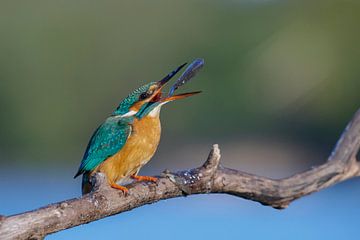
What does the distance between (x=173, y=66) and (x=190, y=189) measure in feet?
21.8

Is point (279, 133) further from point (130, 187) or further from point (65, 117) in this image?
point (130, 187)

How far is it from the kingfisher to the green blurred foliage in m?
5.41

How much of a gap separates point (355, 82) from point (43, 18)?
3257 mm

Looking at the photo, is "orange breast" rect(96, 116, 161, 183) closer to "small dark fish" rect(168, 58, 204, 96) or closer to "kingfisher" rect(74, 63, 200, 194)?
"kingfisher" rect(74, 63, 200, 194)

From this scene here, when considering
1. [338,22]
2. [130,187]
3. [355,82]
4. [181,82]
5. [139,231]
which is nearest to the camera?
[130,187]

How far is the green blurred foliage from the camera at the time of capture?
28.6 feet

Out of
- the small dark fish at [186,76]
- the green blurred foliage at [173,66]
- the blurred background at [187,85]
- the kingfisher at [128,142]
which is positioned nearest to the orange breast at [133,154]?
the kingfisher at [128,142]

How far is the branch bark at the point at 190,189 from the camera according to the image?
2072 mm

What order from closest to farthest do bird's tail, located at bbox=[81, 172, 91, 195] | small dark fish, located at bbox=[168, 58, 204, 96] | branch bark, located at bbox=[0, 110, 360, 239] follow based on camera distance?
branch bark, located at bbox=[0, 110, 360, 239]
small dark fish, located at bbox=[168, 58, 204, 96]
bird's tail, located at bbox=[81, 172, 91, 195]

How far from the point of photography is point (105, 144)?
109 inches

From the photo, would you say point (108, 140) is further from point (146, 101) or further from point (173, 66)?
point (173, 66)

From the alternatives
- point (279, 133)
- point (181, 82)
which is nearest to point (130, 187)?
point (181, 82)

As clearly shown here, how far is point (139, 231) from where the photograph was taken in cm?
644

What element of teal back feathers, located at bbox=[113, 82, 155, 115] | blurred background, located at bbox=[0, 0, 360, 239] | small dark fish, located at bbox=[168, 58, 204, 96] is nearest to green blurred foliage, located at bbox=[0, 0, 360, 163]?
blurred background, located at bbox=[0, 0, 360, 239]
